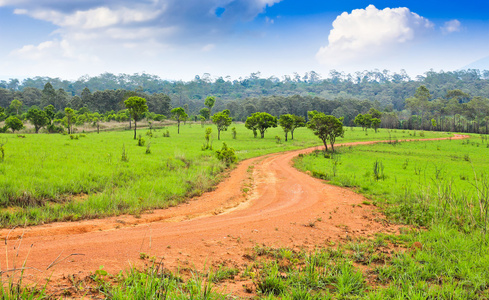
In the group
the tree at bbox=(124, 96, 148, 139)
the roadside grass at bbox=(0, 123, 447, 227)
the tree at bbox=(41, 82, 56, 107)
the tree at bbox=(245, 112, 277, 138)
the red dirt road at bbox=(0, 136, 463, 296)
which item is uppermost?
the tree at bbox=(41, 82, 56, 107)

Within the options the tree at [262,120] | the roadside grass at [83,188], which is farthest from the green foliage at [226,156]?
the tree at [262,120]

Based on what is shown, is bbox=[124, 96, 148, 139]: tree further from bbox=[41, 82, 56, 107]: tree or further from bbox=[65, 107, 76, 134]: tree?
bbox=[41, 82, 56, 107]: tree

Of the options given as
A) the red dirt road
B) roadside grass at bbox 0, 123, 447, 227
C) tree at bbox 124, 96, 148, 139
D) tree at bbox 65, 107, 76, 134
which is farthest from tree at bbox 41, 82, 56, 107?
the red dirt road

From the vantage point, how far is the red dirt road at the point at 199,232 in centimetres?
516

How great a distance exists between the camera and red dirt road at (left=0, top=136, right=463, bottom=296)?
16.9 feet

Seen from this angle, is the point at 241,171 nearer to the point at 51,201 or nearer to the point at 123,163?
the point at 123,163

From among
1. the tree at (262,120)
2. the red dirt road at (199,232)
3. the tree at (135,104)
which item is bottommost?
the red dirt road at (199,232)

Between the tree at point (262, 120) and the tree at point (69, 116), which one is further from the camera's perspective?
the tree at point (262, 120)

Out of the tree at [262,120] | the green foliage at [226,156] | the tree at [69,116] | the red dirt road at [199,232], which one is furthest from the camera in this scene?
the tree at [262,120]

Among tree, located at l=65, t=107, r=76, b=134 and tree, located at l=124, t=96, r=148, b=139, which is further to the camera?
tree, located at l=65, t=107, r=76, b=134

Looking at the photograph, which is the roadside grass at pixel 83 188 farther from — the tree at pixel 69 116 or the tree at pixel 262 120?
the tree at pixel 69 116

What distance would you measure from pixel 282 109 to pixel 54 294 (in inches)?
4679

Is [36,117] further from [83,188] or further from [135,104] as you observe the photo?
[83,188]

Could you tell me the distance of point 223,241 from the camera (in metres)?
6.82
